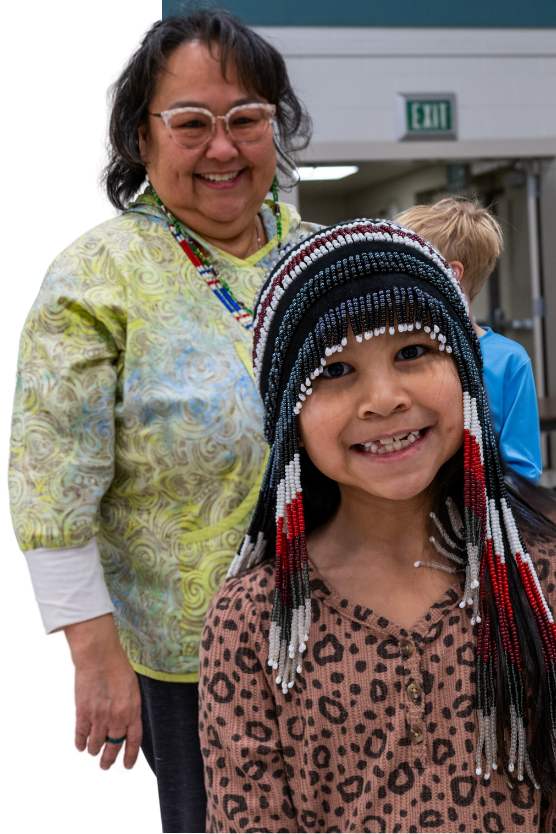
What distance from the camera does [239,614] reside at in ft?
3.82

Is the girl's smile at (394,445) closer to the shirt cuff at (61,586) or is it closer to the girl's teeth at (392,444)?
the girl's teeth at (392,444)

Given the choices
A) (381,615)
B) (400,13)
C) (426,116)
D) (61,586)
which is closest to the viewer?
(381,615)

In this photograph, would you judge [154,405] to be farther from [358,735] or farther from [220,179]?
[358,735]

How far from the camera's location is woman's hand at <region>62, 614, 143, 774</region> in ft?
5.00

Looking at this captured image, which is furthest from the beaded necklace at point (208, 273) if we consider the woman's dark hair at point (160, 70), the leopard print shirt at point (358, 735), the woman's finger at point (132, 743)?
the woman's finger at point (132, 743)

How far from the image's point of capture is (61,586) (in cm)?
152

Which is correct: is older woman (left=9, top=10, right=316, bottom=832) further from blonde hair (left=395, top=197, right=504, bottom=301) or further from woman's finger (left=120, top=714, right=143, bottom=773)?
blonde hair (left=395, top=197, right=504, bottom=301)

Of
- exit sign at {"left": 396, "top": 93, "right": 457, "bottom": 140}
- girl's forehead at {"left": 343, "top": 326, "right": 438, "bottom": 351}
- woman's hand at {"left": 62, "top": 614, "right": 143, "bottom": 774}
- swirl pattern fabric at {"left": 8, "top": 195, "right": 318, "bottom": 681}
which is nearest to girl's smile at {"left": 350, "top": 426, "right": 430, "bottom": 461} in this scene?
girl's forehead at {"left": 343, "top": 326, "right": 438, "bottom": 351}

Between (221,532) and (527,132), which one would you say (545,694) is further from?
(527,132)

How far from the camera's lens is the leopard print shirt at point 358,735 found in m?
1.08

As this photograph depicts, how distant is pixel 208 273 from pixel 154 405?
34 centimetres

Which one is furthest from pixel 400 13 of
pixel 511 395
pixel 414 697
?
pixel 414 697

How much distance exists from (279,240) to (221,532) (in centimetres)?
71

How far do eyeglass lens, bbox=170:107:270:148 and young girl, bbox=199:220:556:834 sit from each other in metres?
0.59
